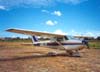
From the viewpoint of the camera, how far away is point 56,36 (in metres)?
17.1

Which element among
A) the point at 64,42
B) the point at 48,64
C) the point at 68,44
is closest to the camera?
the point at 48,64

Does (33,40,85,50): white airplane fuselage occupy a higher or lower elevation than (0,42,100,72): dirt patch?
higher

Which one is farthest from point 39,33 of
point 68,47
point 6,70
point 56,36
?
point 6,70

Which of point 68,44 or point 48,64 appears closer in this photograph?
point 48,64

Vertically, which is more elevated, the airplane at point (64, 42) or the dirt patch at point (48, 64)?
the airplane at point (64, 42)

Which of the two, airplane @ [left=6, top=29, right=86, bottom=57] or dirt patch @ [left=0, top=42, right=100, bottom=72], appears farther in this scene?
airplane @ [left=6, top=29, right=86, bottom=57]

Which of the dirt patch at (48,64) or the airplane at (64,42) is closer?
the dirt patch at (48,64)

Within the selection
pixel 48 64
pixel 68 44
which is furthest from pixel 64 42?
pixel 48 64

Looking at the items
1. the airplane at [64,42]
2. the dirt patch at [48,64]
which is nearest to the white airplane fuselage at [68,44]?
the airplane at [64,42]

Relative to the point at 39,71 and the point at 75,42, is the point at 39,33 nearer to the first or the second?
the point at 75,42

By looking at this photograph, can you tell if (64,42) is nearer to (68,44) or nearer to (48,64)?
(68,44)

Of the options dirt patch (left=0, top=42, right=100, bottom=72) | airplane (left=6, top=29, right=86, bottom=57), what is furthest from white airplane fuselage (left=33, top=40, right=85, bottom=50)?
dirt patch (left=0, top=42, right=100, bottom=72)

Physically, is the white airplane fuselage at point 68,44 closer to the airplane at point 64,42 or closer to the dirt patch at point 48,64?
the airplane at point 64,42

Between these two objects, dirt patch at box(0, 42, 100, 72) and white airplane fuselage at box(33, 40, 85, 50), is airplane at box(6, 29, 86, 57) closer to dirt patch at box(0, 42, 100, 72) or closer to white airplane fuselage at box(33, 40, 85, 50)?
white airplane fuselage at box(33, 40, 85, 50)
